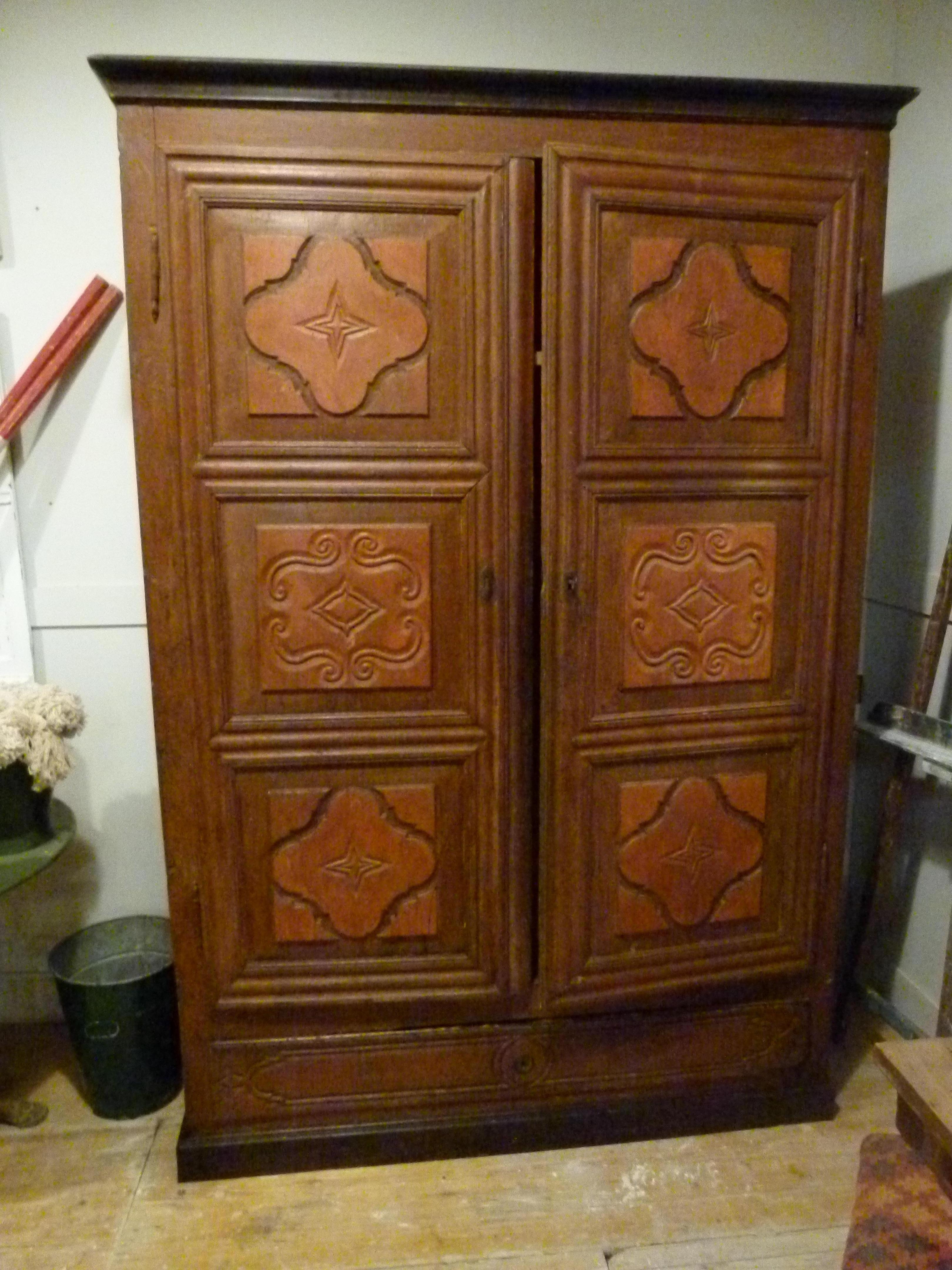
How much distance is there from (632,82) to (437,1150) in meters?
1.93

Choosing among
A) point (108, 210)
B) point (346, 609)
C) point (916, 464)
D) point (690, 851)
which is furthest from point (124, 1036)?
point (916, 464)

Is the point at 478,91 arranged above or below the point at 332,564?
above

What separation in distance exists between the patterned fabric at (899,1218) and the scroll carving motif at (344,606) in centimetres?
95

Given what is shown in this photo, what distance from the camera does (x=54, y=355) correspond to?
1888 mm

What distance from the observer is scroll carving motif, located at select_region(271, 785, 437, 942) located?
159 centimetres

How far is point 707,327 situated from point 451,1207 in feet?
5.35

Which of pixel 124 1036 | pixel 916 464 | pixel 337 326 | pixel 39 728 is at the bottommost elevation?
pixel 124 1036

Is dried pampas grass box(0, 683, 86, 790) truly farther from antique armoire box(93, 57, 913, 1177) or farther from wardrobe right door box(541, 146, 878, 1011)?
wardrobe right door box(541, 146, 878, 1011)

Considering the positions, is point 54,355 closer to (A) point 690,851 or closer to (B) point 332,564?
(B) point 332,564

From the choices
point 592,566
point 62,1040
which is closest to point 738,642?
point 592,566

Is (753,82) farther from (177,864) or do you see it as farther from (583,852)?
(177,864)

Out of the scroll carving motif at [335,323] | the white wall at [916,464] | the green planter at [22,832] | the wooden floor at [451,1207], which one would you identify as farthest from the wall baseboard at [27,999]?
the white wall at [916,464]

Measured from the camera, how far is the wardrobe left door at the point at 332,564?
144 cm

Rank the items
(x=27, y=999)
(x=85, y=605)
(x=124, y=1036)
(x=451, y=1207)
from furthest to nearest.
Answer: (x=27, y=999)
(x=85, y=605)
(x=124, y=1036)
(x=451, y=1207)
